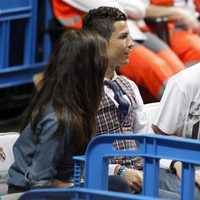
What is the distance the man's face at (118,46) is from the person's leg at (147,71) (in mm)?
2493

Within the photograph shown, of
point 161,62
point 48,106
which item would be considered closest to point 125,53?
point 48,106

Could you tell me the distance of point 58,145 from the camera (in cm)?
343

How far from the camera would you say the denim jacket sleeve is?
3416mm

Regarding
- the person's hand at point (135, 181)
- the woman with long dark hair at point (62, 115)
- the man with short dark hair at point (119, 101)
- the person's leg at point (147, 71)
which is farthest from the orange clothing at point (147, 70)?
the woman with long dark hair at point (62, 115)

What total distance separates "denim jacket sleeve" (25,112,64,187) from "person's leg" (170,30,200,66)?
398cm

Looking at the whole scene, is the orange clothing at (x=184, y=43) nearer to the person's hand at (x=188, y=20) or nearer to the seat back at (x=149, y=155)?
the person's hand at (x=188, y=20)

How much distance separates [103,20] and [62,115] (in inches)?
34.1

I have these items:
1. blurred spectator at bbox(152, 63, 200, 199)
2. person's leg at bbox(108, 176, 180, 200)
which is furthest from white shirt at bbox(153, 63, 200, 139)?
person's leg at bbox(108, 176, 180, 200)

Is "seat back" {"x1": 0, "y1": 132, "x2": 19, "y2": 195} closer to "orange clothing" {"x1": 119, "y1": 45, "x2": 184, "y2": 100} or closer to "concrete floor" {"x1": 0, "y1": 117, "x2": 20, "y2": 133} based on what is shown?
"orange clothing" {"x1": 119, "y1": 45, "x2": 184, "y2": 100}

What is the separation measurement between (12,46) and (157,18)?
1.23 meters

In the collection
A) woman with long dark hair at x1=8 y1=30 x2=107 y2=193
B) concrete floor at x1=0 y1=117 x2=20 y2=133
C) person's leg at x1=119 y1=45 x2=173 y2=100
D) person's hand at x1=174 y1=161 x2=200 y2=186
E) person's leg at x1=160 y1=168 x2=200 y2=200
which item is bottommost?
person's leg at x1=160 y1=168 x2=200 y2=200

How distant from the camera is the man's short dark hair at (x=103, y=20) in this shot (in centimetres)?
417

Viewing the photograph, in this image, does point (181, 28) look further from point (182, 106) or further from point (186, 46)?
point (182, 106)

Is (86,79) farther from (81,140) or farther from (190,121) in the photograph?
(190,121)
